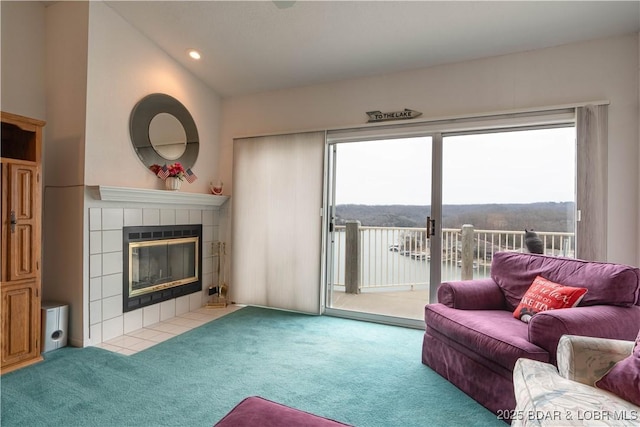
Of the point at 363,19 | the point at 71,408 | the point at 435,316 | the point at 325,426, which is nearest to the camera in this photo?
the point at 325,426

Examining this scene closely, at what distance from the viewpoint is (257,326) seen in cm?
320

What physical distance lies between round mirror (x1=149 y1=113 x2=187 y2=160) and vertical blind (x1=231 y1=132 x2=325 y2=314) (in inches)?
25.6

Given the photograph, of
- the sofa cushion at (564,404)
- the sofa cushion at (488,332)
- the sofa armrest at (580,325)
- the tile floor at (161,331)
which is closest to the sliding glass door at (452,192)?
the sofa cushion at (488,332)

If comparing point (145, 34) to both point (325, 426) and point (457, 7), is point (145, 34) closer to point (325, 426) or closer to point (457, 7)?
point (457, 7)

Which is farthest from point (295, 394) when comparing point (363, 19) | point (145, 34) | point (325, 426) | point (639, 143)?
point (145, 34)

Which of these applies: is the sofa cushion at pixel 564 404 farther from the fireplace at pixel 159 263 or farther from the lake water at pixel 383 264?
the fireplace at pixel 159 263

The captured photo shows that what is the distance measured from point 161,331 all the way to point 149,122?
201 centimetres

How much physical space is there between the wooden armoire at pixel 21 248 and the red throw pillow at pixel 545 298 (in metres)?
3.42

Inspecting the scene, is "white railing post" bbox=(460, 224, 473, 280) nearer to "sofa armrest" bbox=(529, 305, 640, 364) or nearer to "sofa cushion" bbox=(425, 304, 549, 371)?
"sofa cushion" bbox=(425, 304, 549, 371)

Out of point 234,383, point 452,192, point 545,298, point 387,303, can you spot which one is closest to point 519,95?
point 452,192

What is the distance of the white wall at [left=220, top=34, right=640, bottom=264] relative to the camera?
98.6 inches

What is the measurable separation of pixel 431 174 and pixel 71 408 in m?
3.19

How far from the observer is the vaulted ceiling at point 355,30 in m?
2.42

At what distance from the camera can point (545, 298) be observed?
2.03 meters
